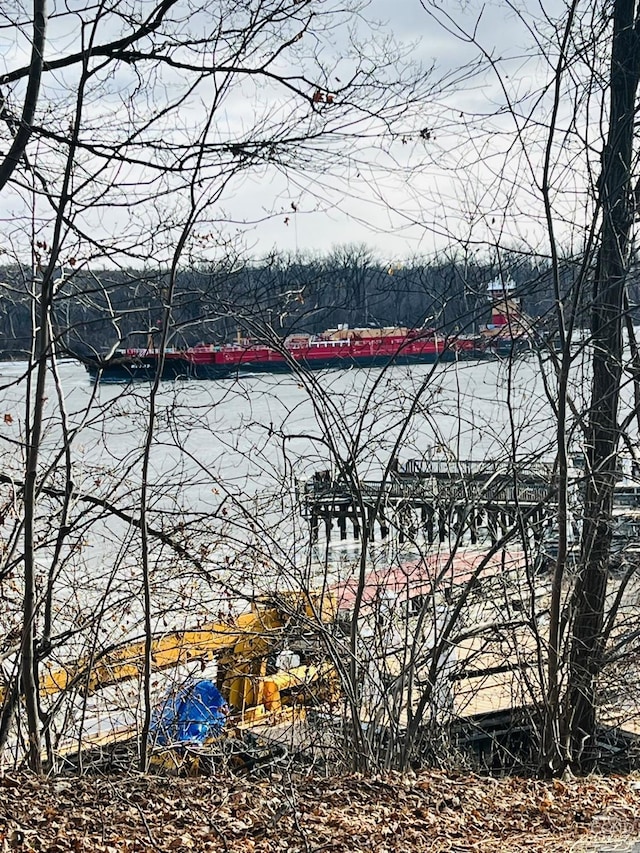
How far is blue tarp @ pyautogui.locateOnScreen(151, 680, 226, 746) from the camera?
738 centimetres

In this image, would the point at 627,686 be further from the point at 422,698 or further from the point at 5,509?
the point at 5,509

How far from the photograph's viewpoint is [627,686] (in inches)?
334

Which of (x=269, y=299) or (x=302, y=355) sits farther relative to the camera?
(x=302, y=355)

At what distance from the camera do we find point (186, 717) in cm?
846

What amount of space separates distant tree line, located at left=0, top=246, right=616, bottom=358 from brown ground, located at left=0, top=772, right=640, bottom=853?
2.99 m

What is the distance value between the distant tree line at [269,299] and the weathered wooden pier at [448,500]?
1.35 meters

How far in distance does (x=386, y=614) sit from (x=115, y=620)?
227 centimetres

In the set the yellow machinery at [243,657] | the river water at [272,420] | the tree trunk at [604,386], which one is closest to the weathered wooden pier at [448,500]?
the river water at [272,420]

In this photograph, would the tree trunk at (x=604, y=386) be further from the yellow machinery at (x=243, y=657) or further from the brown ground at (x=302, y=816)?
the yellow machinery at (x=243, y=657)

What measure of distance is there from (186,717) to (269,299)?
3987mm

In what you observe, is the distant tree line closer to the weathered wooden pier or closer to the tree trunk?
the tree trunk

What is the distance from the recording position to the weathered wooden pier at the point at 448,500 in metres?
7.76

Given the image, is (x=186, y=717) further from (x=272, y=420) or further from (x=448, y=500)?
(x=448, y=500)

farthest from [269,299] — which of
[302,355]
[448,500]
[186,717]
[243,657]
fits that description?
[186,717]
